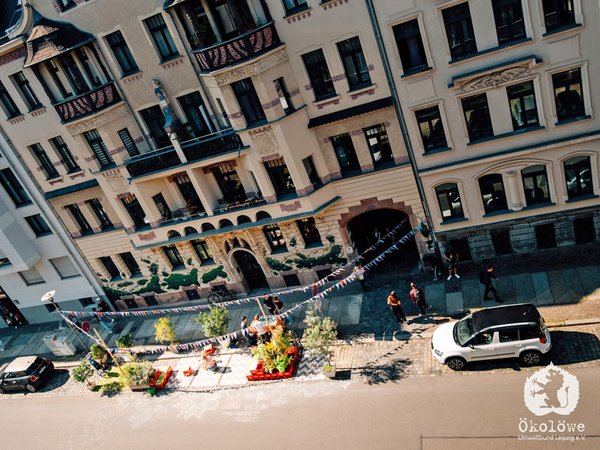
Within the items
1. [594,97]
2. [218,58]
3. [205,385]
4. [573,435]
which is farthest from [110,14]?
[573,435]

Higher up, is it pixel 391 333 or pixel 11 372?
pixel 11 372

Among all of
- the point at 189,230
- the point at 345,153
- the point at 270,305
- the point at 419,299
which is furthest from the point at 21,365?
the point at 419,299

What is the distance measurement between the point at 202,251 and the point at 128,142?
312 inches

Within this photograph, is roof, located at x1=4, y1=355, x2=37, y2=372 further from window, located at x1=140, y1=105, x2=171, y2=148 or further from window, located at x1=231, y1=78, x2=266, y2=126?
window, located at x1=231, y1=78, x2=266, y2=126

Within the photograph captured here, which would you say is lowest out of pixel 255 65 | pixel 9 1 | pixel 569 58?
pixel 569 58

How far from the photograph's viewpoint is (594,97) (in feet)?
66.5

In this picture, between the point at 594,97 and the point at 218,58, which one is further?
the point at 218,58

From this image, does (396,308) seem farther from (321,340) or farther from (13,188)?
(13,188)

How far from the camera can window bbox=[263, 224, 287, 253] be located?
92.8 ft

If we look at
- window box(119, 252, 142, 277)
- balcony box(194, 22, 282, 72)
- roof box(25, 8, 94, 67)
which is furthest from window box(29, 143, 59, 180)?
balcony box(194, 22, 282, 72)

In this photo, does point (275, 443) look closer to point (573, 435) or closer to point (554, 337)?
point (573, 435)

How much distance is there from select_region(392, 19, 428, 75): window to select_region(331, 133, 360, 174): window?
4.72 m

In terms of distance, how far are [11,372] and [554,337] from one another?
95.4ft

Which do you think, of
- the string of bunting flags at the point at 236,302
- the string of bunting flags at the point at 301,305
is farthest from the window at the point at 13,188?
the string of bunting flags at the point at 301,305
